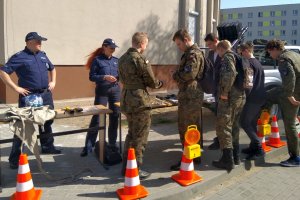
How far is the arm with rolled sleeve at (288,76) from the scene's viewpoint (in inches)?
203

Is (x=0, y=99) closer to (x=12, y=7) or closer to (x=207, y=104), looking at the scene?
(x=12, y=7)

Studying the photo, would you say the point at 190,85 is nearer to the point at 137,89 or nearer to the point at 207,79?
the point at 207,79

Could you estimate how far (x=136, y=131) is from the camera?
14.7ft

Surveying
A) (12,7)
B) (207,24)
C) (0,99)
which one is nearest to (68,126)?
(0,99)

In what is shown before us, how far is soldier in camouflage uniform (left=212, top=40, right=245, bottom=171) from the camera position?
188 inches

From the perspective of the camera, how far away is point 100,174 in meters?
4.86

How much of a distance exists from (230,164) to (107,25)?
276 inches

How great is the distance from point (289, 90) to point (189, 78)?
161 cm

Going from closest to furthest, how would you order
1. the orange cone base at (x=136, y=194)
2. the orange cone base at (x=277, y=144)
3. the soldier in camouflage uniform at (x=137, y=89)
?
the orange cone base at (x=136, y=194) < the soldier in camouflage uniform at (x=137, y=89) < the orange cone base at (x=277, y=144)

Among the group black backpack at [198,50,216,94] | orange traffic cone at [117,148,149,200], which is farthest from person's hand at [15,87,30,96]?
black backpack at [198,50,216,94]

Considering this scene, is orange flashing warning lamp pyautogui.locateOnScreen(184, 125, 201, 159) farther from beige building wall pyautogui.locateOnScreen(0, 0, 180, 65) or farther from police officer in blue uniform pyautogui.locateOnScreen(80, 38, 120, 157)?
beige building wall pyautogui.locateOnScreen(0, 0, 180, 65)

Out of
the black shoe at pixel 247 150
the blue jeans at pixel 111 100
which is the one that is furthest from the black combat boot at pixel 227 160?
the blue jeans at pixel 111 100

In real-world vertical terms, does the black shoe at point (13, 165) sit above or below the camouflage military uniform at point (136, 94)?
below

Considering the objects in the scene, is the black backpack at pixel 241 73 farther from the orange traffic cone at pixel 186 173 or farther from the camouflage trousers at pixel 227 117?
the orange traffic cone at pixel 186 173
